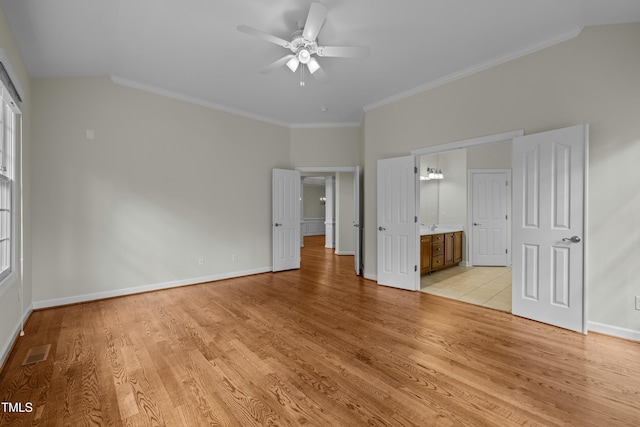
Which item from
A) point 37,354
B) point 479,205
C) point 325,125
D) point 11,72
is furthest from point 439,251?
point 11,72

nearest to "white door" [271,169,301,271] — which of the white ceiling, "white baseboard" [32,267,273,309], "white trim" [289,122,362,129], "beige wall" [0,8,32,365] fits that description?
"white baseboard" [32,267,273,309]

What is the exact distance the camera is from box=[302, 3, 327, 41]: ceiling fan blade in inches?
88.1

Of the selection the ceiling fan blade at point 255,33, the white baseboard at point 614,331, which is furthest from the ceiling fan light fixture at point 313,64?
the white baseboard at point 614,331

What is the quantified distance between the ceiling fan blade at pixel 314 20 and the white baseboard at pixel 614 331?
12.7ft

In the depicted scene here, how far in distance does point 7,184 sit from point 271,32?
2.98 metres

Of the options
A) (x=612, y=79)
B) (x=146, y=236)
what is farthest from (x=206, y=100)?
(x=612, y=79)

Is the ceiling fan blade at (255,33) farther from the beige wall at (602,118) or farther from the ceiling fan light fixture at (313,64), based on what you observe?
the beige wall at (602,118)

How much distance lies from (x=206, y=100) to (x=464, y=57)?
3.88 meters

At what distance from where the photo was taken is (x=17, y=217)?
2.91 metres

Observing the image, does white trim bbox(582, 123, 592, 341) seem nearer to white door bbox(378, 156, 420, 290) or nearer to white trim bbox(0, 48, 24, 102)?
white door bbox(378, 156, 420, 290)

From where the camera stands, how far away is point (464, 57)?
341 cm

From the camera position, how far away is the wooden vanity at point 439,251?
5141 millimetres

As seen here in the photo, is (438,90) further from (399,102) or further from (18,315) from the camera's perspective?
(18,315)

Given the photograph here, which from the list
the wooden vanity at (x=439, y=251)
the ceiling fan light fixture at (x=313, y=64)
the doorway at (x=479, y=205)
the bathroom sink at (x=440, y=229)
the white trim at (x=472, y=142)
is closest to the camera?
the ceiling fan light fixture at (x=313, y=64)
